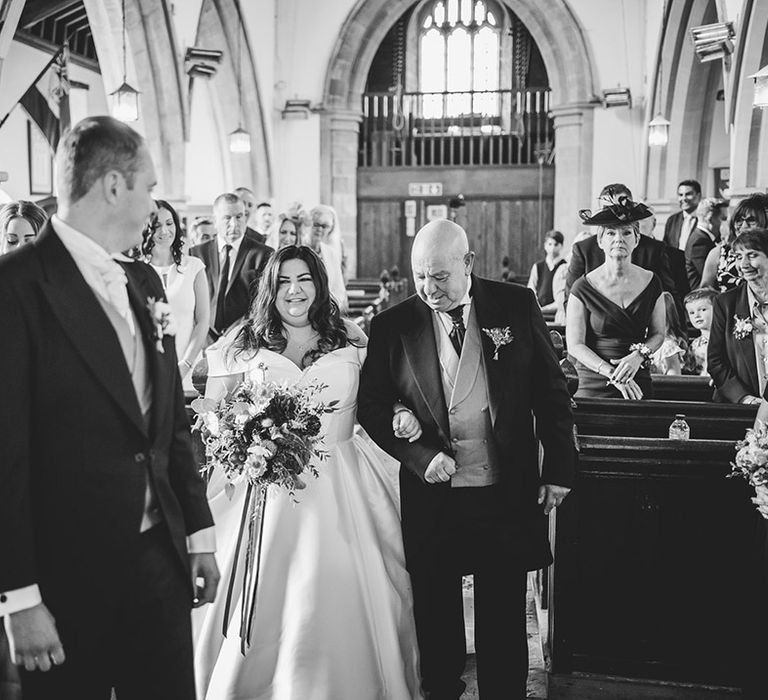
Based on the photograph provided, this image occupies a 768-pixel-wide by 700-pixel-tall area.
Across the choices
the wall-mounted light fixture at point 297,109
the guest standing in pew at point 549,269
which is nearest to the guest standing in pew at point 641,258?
the guest standing in pew at point 549,269

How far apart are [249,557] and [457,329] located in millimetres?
1023

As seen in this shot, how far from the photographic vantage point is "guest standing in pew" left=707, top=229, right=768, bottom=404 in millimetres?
3705

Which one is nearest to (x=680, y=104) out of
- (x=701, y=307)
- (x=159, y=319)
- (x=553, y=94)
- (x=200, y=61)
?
(x=553, y=94)

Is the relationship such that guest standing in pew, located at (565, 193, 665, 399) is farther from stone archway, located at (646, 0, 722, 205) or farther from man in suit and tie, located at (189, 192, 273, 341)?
stone archway, located at (646, 0, 722, 205)

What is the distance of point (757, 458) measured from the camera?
8.54 feet

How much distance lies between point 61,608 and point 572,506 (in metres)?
1.99

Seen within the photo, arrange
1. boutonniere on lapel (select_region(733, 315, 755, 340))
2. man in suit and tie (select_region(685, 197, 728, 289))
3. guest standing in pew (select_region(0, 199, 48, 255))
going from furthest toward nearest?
man in suit and tie (select_region(685, 197, 728, 289)) < guest standing in pew (select_region(0, 199, 48, 255)) < boutonniere on lapel (select_region(733, 315, 755, 340))

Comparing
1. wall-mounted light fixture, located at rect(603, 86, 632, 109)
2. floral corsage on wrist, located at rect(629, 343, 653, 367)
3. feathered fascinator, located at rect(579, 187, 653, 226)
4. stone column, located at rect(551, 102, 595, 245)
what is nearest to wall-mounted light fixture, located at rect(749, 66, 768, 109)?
feathered fascinator, located at rect(579, 187, 653, 226)

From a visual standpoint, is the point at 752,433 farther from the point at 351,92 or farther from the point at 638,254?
the point at 351,92

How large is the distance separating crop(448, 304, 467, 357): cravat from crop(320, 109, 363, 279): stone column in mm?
12375

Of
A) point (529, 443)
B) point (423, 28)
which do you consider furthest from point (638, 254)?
point (423, 28)

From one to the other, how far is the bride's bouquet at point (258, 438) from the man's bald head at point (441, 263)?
49cm

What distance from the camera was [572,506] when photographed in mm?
3277

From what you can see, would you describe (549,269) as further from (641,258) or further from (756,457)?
(756,457)
